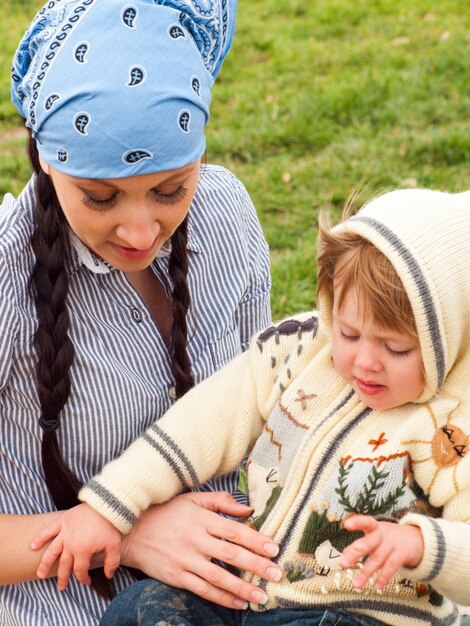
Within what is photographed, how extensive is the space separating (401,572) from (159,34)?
4.15 ft

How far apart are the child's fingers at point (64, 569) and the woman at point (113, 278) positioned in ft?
0.26

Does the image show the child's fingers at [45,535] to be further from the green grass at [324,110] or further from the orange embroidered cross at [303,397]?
the green grass at [324,110]

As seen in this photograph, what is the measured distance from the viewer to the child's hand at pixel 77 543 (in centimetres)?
241

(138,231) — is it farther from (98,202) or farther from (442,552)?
(442,552)

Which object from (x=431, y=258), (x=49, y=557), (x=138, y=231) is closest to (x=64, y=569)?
(x=49, y=557)

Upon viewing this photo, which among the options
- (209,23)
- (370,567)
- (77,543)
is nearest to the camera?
(370,567)

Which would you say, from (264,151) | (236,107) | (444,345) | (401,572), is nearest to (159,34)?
(444,345)

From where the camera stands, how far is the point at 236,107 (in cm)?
637

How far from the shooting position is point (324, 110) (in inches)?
243

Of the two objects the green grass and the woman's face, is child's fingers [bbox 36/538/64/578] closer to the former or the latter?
the woman's face

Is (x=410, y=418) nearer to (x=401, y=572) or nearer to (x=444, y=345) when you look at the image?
(x=444, y=345)

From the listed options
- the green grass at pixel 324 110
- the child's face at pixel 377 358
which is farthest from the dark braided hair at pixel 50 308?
the green grass at pixel 324 110

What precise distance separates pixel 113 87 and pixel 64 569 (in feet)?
3.78

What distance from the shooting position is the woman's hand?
2.36 metres
